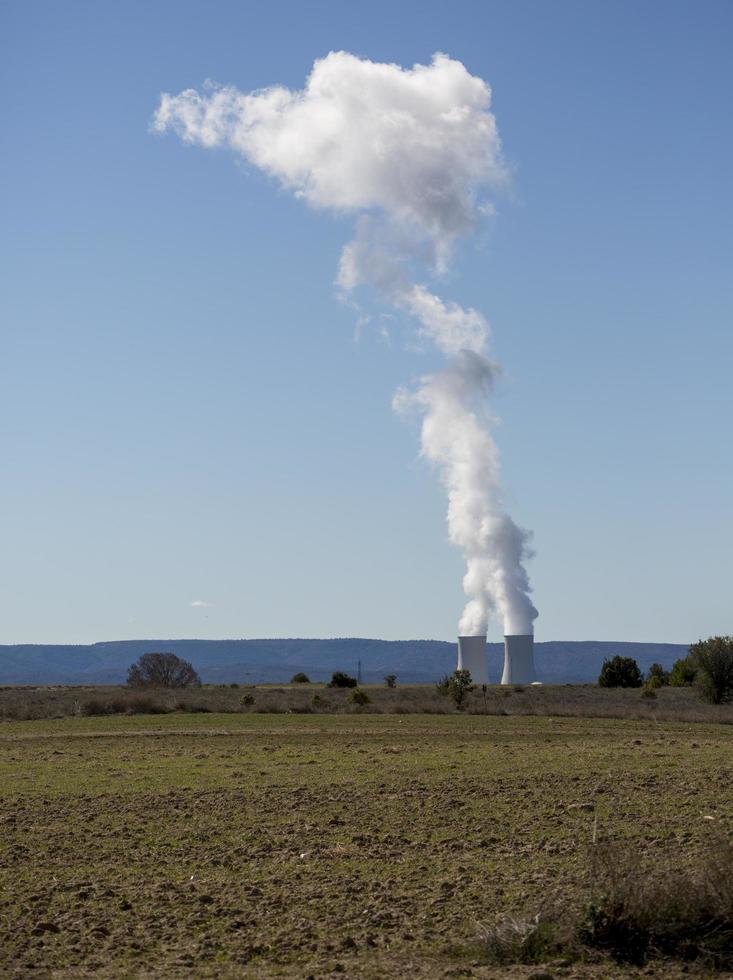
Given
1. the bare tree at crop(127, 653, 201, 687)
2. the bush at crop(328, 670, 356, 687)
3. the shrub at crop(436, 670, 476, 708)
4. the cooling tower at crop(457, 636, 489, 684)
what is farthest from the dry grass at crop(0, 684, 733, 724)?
the bush at crop(328, 670, 356, 687)

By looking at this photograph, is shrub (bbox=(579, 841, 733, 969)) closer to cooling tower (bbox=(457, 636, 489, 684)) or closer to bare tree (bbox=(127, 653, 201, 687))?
cooling tower (bbox=(457, 636, 489, 684))

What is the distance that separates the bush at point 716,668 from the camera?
66.6 m

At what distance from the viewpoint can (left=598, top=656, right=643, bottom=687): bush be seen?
336 feet

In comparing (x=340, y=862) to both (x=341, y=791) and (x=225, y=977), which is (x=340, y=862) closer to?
(x=225, y=977)

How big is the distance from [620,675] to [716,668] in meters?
36.3

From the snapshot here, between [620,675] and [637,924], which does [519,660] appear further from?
[637,924]

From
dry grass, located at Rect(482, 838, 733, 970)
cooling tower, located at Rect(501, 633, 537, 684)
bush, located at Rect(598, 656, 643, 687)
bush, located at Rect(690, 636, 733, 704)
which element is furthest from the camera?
bush, located at Rect(598, 656, 643, 687)

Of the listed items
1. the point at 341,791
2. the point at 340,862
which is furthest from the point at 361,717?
the point at 340,862

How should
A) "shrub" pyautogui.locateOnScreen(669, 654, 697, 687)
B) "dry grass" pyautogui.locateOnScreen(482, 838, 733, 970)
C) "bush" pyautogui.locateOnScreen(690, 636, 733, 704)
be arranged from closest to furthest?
"dry grass" pyautogui.locateOnScreen(482, 838, 733, 970) < "bush" pyautogui.locateOnScreen(690, 636, 733, 704) < "shrub" pyautogui.locateOnScreen(669, 654, 697, 687)

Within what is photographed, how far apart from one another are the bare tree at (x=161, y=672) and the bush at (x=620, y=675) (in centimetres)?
3163

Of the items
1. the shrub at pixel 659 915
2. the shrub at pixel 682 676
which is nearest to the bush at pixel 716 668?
the shrub at pixel 682 676

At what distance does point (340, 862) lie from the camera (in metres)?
16.3

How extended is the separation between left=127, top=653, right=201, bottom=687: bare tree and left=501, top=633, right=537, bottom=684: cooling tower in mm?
23781

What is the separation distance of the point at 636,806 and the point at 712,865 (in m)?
8.29
